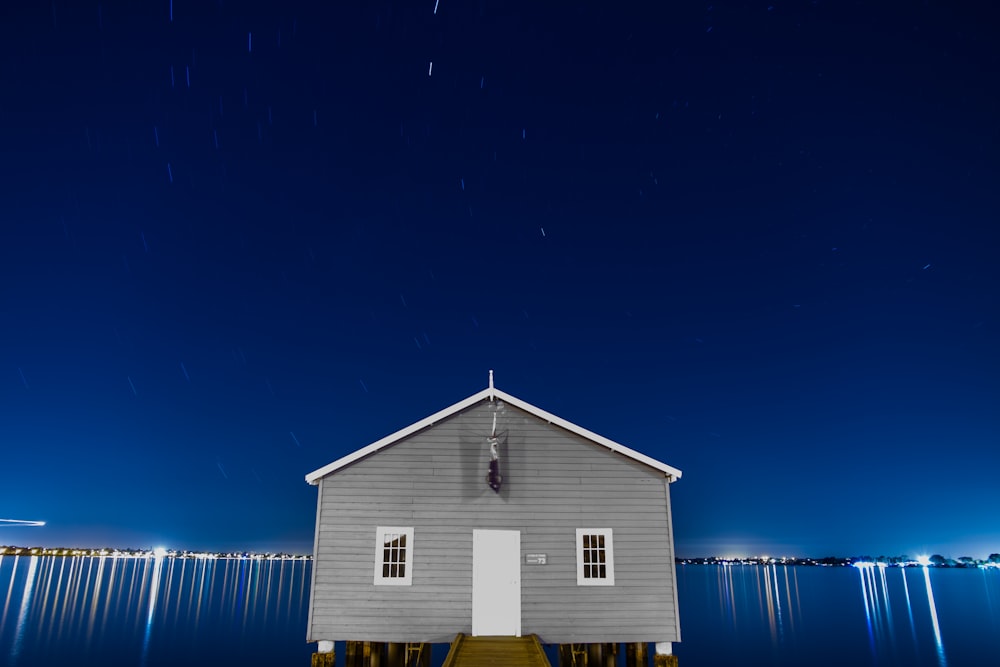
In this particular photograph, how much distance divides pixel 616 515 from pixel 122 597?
178 ft

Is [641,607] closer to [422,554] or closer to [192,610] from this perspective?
[422,554]

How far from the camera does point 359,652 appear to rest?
616 inches

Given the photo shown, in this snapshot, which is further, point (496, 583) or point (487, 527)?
point (487, 527)

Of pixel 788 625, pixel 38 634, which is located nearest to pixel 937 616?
pixel 788 625

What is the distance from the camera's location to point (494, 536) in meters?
15.4

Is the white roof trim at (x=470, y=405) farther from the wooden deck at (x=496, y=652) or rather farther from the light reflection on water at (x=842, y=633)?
the light reflection on water at (x=842, y=633)

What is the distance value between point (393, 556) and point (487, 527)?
214 centimetres

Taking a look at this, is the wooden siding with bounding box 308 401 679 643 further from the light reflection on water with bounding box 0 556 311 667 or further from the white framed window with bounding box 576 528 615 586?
the light reflection on water with bounding box 0 556 311 667

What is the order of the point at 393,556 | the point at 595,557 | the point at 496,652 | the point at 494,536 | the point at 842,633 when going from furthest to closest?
the point at 842,633 → the point at 595,557 → the point at 494,536 → the point at 393,556 → the point at 496,652

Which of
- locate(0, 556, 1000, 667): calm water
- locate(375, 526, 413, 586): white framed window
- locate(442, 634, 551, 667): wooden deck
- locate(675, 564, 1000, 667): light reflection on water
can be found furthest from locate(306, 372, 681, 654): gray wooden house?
locate(675, 564, 1000, 667): light reflection on water

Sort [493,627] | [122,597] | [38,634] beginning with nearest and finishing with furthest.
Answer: [493,627] → [38,634] → [122,597]

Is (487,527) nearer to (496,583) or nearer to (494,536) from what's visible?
(494,536)

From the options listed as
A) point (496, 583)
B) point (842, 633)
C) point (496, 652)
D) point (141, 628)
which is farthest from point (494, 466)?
point (842, 633)

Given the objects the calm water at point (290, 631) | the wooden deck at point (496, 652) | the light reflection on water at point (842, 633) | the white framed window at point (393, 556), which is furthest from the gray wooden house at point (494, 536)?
the light reflection on water at point (842, 633)
